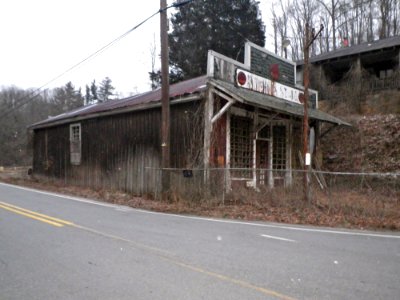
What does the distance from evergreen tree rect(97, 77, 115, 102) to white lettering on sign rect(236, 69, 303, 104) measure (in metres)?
75.8

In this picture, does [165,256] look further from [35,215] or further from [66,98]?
[66,98]

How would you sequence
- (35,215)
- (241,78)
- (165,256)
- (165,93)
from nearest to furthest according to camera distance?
(165,256) → (35,215) → (165,93) → (241,78)

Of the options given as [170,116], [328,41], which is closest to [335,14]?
[328,41]

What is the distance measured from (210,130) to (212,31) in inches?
925

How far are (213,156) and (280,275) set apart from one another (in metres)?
8.91

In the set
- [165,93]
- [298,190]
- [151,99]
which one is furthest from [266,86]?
[298,190]

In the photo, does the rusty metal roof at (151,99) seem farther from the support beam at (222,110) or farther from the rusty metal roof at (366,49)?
the rusty metal roof at (366,49)

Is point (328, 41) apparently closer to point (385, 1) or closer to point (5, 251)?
point (385, 1)

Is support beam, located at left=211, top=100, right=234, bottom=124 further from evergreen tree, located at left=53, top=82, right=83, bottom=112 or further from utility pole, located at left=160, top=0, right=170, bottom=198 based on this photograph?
evergreen tree, located at left=53, top=82, right=83, bottom=112

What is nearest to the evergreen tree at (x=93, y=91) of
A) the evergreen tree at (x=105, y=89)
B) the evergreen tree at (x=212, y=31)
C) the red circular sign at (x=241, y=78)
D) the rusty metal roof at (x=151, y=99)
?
the evergreen tree at (x=105, y=89)

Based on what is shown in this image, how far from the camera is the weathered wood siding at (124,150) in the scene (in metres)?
14.2

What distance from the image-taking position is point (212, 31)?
34375mm

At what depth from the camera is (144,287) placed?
4316 millimetres

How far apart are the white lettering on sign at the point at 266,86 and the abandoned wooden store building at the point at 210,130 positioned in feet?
0.13
